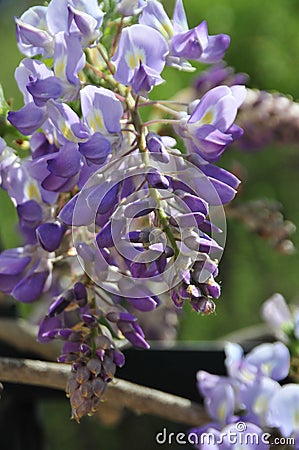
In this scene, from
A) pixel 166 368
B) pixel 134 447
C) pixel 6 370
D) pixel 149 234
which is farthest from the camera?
pixel 134 447

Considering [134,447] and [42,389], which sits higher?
[42,389]

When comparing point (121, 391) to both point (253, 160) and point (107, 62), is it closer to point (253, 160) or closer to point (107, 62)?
point (107, 62)

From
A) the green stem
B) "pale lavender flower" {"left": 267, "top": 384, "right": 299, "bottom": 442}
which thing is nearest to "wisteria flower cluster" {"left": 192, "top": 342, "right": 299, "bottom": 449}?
"pale lavender flower" {"left": 267, "top": 384, "right": 299, "bottom": 442}

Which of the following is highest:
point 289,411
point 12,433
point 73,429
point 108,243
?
point 108,243

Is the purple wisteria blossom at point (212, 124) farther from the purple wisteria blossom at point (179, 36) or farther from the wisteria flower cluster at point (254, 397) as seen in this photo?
the wisteria flower cluster at point (254, 397)

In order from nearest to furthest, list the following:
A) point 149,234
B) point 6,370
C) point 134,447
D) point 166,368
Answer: point 149,234 < point 6,370 < point 166,368 < point 134,447

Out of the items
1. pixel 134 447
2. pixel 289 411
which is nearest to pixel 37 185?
pixel 289 411

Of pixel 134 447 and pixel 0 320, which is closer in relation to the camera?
pixel 0 320

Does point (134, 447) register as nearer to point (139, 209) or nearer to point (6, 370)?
point (6, 370)
